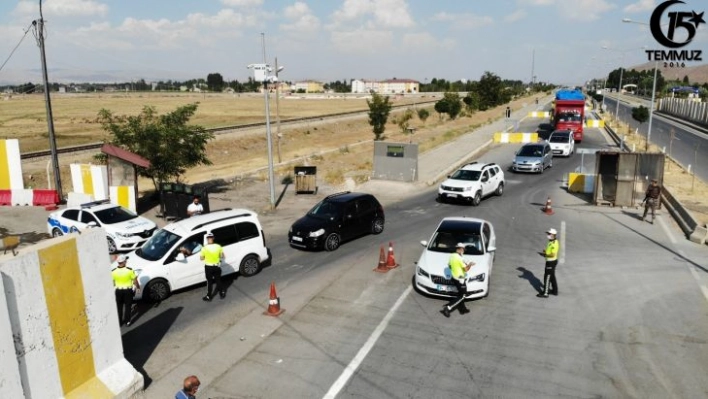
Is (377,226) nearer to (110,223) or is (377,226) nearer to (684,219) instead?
(110,223)

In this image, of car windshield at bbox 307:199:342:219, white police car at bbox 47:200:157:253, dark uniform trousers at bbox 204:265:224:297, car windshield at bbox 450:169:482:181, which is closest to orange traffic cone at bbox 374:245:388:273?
car windshield at bbox 307:199:342:219

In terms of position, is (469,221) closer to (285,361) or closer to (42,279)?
(285,361)

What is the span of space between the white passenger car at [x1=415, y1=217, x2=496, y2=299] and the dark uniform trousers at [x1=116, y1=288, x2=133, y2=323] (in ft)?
21.0

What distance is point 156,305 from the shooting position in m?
11.8

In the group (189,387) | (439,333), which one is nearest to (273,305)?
(439,333)

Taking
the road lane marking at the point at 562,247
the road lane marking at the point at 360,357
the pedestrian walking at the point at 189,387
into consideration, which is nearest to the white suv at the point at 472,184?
the road lane marking at the point at 562,247

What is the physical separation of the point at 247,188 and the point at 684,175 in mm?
23023

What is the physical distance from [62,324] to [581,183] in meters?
22.7

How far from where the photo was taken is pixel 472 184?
21609 millimetres

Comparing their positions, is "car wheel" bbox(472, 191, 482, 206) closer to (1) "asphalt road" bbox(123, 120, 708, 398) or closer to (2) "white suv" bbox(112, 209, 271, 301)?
(1) "asphalt road" bbox(123, 120, 708, 398)

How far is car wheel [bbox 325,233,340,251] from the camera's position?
15539 millimetres

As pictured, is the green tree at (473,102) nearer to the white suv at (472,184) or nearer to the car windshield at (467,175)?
the white suv at (472,184)

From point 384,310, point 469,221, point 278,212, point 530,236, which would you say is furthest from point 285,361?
point 278,212

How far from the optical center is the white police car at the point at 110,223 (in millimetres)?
16016
